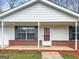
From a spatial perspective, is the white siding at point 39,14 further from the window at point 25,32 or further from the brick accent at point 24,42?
the brick accent at point 24,42

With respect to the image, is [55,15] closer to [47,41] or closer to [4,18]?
[47,41]

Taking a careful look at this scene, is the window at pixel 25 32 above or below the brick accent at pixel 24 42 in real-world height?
above

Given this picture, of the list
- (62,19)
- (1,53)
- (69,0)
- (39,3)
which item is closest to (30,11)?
(39,3)

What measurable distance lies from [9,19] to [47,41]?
178 inches

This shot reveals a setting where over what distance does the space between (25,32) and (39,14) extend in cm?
324

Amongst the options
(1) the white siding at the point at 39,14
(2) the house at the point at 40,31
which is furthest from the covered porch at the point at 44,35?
(1) the white siding at the point at 39,14

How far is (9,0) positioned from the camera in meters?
43.7

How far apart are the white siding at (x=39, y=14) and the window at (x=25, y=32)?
2596mm

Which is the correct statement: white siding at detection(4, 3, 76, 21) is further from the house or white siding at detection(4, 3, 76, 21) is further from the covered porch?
the covered porch

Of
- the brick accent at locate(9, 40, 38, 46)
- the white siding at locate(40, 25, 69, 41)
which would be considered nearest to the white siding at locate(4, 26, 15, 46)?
the brick accent at locate(9, 40, 38, 46)

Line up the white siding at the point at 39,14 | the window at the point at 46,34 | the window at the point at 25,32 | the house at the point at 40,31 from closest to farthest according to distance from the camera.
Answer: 1. the white siding at the point at 39,14
2. the house at the point at 40,31
3. the window at the point at 46,34
4. the window at the point at 25,32

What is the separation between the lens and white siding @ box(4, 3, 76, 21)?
2016 centimetres

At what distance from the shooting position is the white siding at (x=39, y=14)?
20.2 m

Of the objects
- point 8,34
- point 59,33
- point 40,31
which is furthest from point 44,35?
point 8,34
